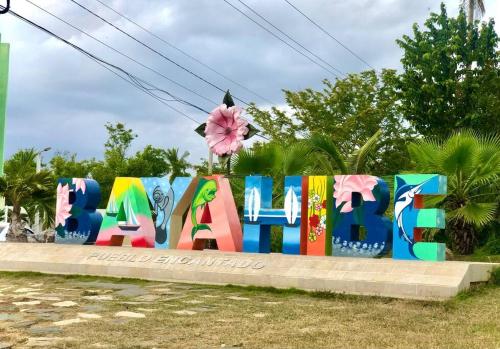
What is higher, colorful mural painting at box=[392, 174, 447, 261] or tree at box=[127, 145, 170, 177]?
tree at box=[127, 145, 170, 177]

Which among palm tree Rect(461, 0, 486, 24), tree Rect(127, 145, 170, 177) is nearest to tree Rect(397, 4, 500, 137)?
palm tree Rect(461, 0, 486, 24)

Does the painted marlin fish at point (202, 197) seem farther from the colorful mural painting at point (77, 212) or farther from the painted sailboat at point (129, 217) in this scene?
the colorful mural painting at point (77, 212)

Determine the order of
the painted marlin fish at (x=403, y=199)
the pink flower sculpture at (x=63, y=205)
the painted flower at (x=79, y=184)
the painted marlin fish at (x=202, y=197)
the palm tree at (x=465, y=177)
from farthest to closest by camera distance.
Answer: the pink flower sculpture at (x=63, y=205)
the painted flower at (x=79, y=184)
the painted marlin fish at (x=202, y=197)
the palm tree at (x=465, y=177)
the painted marlin fish at (x=403, y=199)

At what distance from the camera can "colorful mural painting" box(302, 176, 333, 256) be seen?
15438 millimetres

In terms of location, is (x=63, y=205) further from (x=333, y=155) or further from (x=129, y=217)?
(x=333, y=155)

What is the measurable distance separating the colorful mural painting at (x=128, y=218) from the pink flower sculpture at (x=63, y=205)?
1.41 m

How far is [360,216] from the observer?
15.4 m

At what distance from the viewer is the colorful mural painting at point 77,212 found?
1948cm

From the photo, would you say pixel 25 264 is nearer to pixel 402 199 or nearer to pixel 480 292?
pixel 402 199

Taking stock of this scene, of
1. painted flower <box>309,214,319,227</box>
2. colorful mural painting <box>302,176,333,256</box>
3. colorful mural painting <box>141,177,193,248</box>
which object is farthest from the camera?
colorful mural painting <box>141,177,193,248</box>

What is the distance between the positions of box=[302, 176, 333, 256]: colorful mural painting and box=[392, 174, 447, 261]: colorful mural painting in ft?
5.29

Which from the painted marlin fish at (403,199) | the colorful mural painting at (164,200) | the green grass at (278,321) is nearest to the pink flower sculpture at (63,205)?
the colorful mural painting at (164,200)

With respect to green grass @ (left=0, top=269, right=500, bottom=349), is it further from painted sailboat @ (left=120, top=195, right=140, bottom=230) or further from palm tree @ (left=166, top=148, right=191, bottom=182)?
palm tree @ (left=166, top=148, right=191, bottom=182)

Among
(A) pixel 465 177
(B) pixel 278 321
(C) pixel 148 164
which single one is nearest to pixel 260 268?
(B) pixel 278 321
